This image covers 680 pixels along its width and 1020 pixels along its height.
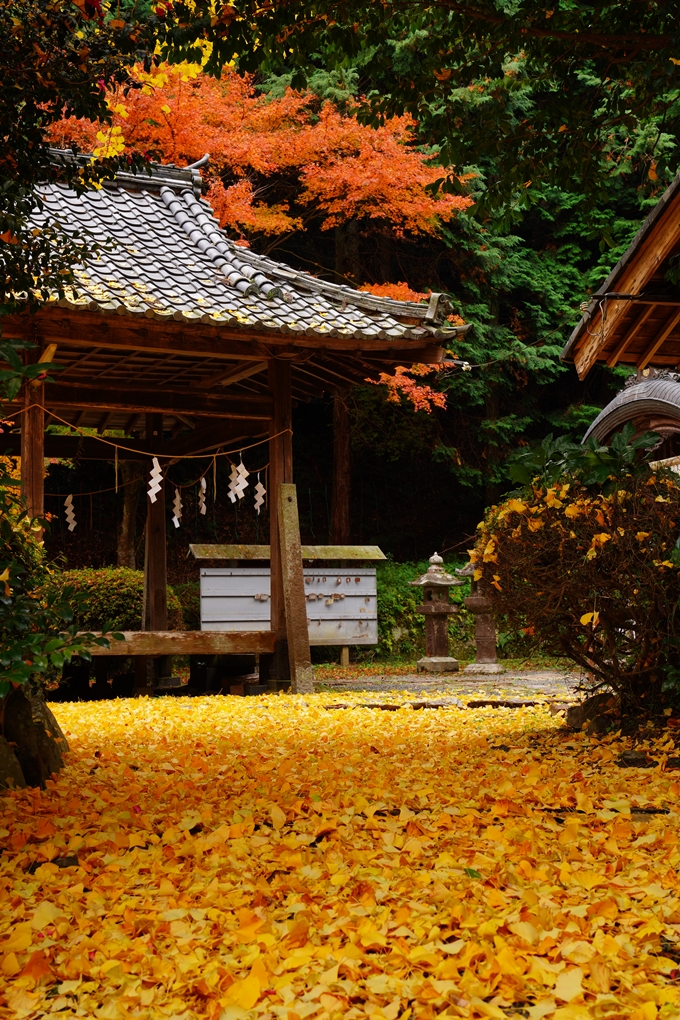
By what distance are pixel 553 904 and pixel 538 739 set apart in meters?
2.91

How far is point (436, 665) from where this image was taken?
12.7 meters

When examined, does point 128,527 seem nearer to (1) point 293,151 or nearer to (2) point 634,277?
(1) point 293,151

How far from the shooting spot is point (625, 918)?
8.70ft

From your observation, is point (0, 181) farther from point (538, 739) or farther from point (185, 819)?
point (538, 739)

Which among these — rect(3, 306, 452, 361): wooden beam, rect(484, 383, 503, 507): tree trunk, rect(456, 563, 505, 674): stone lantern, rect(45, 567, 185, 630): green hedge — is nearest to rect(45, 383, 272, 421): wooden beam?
rect(3, 306, 452, 361): wooden beam

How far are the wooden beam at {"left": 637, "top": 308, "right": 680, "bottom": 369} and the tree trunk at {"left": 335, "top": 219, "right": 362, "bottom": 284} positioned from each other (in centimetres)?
1101

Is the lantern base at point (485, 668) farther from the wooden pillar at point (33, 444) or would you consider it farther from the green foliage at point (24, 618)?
the green foliage at point (24, 618)

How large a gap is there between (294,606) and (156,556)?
2.85 m

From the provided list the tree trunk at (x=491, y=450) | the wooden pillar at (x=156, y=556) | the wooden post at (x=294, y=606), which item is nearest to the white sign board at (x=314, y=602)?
the wooden pillar at (x=156, y=556)

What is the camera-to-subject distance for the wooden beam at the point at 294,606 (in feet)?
29.5

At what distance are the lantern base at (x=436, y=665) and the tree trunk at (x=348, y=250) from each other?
7.52 metres

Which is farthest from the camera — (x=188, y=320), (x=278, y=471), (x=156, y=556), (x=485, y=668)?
(x=485, y=668)

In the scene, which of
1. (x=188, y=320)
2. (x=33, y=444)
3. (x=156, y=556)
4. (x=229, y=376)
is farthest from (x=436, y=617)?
→ (x=33, y=444)

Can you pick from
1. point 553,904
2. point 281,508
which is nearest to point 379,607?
point 281,508
